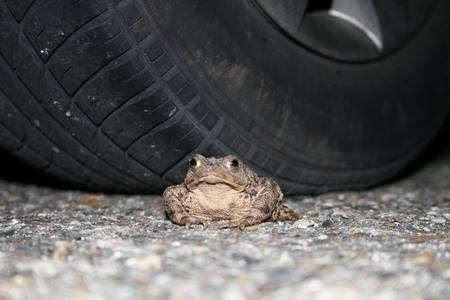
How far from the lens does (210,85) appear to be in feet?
8.36

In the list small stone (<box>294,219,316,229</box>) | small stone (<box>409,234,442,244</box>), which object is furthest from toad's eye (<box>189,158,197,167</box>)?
small stone (<box>409,234,442,244</box>)

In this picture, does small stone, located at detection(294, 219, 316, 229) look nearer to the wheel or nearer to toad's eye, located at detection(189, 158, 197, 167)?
the wheel

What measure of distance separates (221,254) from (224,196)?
713 mm

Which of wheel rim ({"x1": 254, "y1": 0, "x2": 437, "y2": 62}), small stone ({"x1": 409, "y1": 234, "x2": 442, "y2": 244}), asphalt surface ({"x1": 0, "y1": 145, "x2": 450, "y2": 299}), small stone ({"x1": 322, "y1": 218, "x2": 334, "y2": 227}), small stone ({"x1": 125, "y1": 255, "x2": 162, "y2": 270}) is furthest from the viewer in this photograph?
wheel rim ({"x1": 254, "y1": 0, "x2": 437, "y2": 62})

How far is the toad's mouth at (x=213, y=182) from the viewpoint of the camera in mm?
2570

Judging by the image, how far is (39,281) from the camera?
1.73 metres

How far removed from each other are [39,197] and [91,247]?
1223 mm

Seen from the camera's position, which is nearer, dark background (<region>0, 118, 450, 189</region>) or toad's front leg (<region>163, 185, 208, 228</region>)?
toad's front leg (<region>163, 185, 208, 228</region>)

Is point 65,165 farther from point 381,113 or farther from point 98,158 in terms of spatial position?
point 381,113

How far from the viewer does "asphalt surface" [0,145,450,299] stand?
5.49 ft

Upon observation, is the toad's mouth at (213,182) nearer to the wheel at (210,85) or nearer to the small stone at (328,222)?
the wheel at (210,85)

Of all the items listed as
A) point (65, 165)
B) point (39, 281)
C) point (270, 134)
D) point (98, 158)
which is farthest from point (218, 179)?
point (39, 281)

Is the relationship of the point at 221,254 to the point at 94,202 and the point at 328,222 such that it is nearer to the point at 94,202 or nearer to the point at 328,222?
the point at 328,222

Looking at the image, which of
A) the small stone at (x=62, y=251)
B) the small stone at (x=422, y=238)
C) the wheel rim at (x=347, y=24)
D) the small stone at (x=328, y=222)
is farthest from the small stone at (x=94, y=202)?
the small stone at (x=422, y=238)
